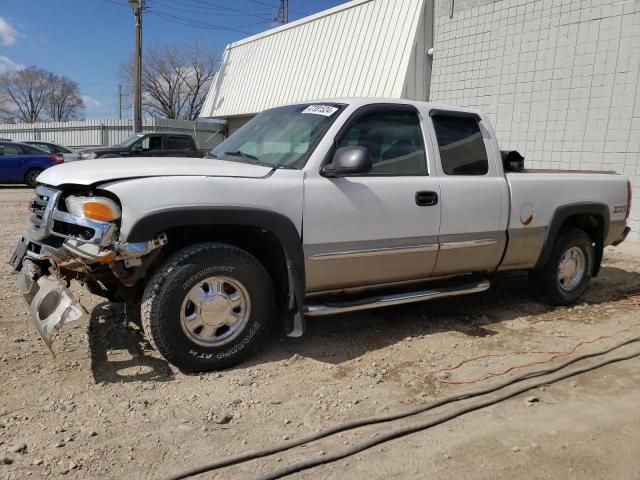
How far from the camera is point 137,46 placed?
22.2 metres

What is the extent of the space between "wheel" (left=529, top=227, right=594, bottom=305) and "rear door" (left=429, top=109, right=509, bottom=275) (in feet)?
2.77

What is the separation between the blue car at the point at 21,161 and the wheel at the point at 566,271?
15.3 meters

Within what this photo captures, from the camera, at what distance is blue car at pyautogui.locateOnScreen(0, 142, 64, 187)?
54.5ft

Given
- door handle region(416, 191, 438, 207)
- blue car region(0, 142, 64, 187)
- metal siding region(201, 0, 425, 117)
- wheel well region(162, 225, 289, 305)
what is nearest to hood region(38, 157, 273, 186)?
wheel well region(162, 225, 289, 305)

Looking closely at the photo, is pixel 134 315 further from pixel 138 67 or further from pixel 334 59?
pixel 138 67

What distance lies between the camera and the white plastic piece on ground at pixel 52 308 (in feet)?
10.5

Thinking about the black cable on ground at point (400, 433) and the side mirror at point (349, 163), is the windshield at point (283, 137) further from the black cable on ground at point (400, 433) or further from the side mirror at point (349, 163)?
the black cable on ground at point (400, 433)

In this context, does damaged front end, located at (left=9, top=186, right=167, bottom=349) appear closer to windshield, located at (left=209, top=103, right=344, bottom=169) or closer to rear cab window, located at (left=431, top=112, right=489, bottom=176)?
windshield, located at (left=209, top=103, right=344, bottom=169)

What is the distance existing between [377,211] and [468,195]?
97 cm

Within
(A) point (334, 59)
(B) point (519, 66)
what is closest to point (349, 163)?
(B) point (519, 66)

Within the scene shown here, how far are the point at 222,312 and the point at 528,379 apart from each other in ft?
7.12

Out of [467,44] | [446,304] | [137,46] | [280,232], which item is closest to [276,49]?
[137,46]

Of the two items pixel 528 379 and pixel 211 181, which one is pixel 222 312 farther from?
pixel 528 379

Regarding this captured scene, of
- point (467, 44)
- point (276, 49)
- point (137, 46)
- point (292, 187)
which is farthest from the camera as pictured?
point (137, 46)
